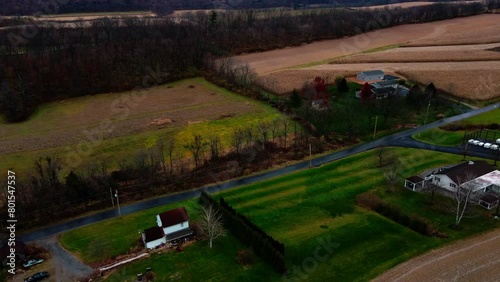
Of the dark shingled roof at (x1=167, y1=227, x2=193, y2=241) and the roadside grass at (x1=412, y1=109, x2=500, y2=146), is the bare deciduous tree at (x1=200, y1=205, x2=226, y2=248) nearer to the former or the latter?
the dark shingled roof at (x1=167, y1=227, x2=193, y2=241)

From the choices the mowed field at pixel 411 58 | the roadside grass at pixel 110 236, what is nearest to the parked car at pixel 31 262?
the roadside grass at pixel 110 236

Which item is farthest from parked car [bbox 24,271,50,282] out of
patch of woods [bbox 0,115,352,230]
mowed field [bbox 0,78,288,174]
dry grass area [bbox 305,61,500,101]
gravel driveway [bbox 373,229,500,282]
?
dry grass area [bbox 305,61,500,101]

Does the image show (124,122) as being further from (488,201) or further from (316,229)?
(488,201)

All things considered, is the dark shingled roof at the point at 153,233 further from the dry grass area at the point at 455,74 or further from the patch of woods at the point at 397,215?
the dry grass area at the point at 455,74

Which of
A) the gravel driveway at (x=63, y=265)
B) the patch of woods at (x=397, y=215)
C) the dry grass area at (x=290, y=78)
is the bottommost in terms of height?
the gravel driveway at (x=63, y=265)

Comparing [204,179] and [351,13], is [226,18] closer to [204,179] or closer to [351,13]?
[351,13]
